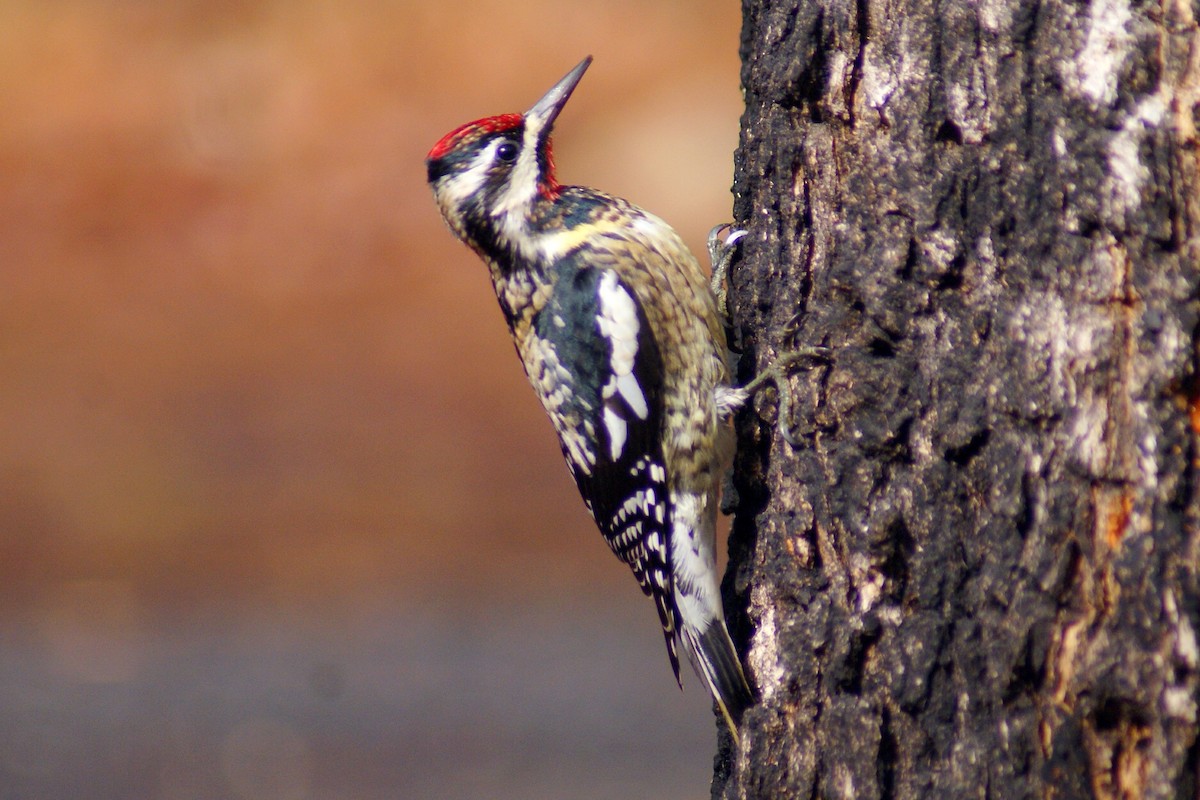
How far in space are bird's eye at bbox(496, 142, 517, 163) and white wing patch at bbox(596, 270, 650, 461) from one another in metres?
0.45

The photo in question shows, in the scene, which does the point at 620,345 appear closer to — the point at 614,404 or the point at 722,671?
the point at 614,404

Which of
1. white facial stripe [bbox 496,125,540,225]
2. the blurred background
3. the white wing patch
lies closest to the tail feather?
the white wing patch

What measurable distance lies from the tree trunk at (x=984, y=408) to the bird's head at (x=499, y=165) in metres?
0.81

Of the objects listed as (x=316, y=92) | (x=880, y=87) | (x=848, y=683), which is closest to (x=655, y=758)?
(x=848, y=683)

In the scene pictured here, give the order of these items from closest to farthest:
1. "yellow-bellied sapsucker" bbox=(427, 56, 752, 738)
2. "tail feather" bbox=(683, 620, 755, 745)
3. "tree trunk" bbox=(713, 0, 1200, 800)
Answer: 1. "tree trunk" bbox=(713, 0, 1200, 800)
2. "tail feather" bbox=(683, 620, 755, 745)
3. "yellow-bellied sapsucker" bbox=(427, 56, 752, 738)

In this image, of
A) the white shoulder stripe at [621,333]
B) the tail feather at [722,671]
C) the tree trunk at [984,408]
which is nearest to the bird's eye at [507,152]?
the white shoulder stripe at [621,333]

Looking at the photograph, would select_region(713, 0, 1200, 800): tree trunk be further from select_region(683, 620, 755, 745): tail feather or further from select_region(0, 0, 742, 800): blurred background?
select_region(0, 0, 742, 800): blurred background

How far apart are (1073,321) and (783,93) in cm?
76

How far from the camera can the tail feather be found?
8.01ft

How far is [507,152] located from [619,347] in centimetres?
62

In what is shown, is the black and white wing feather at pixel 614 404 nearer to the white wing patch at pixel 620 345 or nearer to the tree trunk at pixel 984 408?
the white wing patch at pixel 620 345

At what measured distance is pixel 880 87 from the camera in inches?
85.6

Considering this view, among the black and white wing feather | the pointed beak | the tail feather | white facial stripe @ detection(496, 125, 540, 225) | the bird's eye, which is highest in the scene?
the pointed beak

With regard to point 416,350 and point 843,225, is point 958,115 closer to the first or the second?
point 843,225
